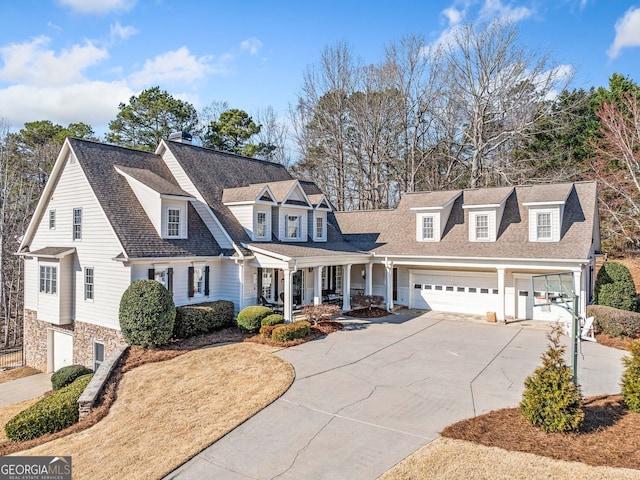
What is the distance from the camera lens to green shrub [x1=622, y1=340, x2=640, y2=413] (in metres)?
8.21

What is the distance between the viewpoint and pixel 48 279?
56.0 ft

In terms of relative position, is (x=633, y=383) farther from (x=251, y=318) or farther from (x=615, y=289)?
(x=251, y=318)

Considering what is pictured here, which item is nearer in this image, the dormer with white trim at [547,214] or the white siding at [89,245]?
the white siding at [89,245]

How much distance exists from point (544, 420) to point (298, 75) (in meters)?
34.1

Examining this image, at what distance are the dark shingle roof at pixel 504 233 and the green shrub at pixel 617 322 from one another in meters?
2.44

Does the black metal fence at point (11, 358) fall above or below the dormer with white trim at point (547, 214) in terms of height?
below

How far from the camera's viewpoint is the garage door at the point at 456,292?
62.9 feet

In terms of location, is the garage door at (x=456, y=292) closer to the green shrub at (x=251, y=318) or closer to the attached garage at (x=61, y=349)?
the green shrub at (x=251, y=318)

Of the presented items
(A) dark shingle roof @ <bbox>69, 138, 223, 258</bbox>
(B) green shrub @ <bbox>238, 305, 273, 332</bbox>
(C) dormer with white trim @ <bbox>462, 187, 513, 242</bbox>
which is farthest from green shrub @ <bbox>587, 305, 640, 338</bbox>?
(A) dark shingle roof @ <bbox>69, 138, 223, 258</bbox>

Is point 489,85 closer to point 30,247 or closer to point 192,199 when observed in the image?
point 192,199

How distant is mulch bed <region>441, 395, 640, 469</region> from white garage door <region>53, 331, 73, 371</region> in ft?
54.6

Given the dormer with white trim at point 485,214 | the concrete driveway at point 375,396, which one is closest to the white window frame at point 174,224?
the concrete driveway at point 375,396

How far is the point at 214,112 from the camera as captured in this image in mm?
42094

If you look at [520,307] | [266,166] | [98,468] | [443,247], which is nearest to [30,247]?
[266,166]
